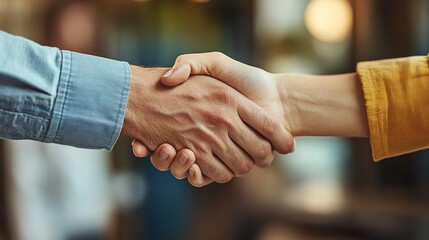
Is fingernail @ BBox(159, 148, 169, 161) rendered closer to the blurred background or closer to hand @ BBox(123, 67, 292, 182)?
hand @ BBox(123, 67, 292, 182)

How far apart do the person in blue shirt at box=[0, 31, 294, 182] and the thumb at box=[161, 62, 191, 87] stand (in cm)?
1

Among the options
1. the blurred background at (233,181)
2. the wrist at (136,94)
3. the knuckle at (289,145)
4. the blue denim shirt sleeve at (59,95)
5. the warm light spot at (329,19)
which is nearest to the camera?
the blue denim shirt sleeve at (59,95)

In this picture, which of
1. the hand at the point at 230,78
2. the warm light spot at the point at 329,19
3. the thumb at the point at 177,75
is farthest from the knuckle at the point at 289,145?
the warm light spot at the point at 329,19

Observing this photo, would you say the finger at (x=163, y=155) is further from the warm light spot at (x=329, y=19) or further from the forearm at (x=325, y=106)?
the warm light spot at (x=329, y=19)

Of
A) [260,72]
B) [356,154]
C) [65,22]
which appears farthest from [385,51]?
[260,72]

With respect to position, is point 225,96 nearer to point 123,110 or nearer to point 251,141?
point 251,141

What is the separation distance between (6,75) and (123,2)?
2137mm

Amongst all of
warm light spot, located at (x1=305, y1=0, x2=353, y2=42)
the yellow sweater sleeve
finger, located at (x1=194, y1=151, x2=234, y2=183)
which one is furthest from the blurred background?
the yellow sweater sleeve

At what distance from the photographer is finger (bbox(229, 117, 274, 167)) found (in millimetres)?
1188

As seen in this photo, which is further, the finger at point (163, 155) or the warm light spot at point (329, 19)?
the warm light spot at point (329, 19)

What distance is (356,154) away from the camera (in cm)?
332

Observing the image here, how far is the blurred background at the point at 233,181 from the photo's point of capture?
8.41ft

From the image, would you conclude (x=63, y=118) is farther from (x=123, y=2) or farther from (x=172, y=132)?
(x=123, y=2)

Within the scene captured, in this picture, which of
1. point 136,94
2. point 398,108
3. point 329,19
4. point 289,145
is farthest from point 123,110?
point 329,19
